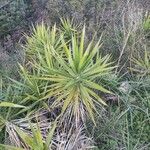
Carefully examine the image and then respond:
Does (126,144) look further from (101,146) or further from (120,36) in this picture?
(120,36)

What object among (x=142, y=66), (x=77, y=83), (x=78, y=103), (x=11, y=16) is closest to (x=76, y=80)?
(x=77, y=83)

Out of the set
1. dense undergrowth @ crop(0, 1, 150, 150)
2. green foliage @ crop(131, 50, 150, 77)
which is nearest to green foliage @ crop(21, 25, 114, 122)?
dense undergrowth @ crop(0, 1, 150, 150)

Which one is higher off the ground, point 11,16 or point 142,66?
point 11,16

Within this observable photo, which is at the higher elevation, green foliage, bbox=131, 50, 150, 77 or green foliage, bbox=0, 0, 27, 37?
green foliage, bbox=0, 0, 27, 37

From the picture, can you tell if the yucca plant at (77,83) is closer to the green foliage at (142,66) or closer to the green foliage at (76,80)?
the green foliage at (76,80)

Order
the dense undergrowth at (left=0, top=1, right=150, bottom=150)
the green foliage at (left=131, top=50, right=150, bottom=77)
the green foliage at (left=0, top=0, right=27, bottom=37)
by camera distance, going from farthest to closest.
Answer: the green foliage at (left=0, top=0, right=27, bottom=37)
the green foliage at (left=131, top=50, right=150, bottom=77)
the dense undergrowth at (left=0, top=1, right=150, bottom=150)

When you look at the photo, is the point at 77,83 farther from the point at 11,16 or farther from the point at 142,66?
the point at 11,16

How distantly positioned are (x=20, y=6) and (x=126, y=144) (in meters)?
5.40

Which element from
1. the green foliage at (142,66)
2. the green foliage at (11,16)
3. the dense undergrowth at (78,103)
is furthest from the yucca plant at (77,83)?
the green foliage at (11,16)

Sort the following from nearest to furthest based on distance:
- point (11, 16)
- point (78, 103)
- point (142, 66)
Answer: point (78, 103) → point (142, 66) → point (11, 16)

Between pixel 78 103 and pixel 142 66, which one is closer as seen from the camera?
pixel 78 103

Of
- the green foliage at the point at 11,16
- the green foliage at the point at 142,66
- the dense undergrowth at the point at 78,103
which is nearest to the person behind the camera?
the dense undergrowth at the point at 78,103

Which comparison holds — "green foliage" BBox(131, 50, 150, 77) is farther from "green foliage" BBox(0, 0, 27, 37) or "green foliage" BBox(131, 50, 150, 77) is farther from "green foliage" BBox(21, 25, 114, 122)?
"green foliage" BBox(0, 0, 27, 37)

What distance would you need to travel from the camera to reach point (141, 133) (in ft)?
15.1
